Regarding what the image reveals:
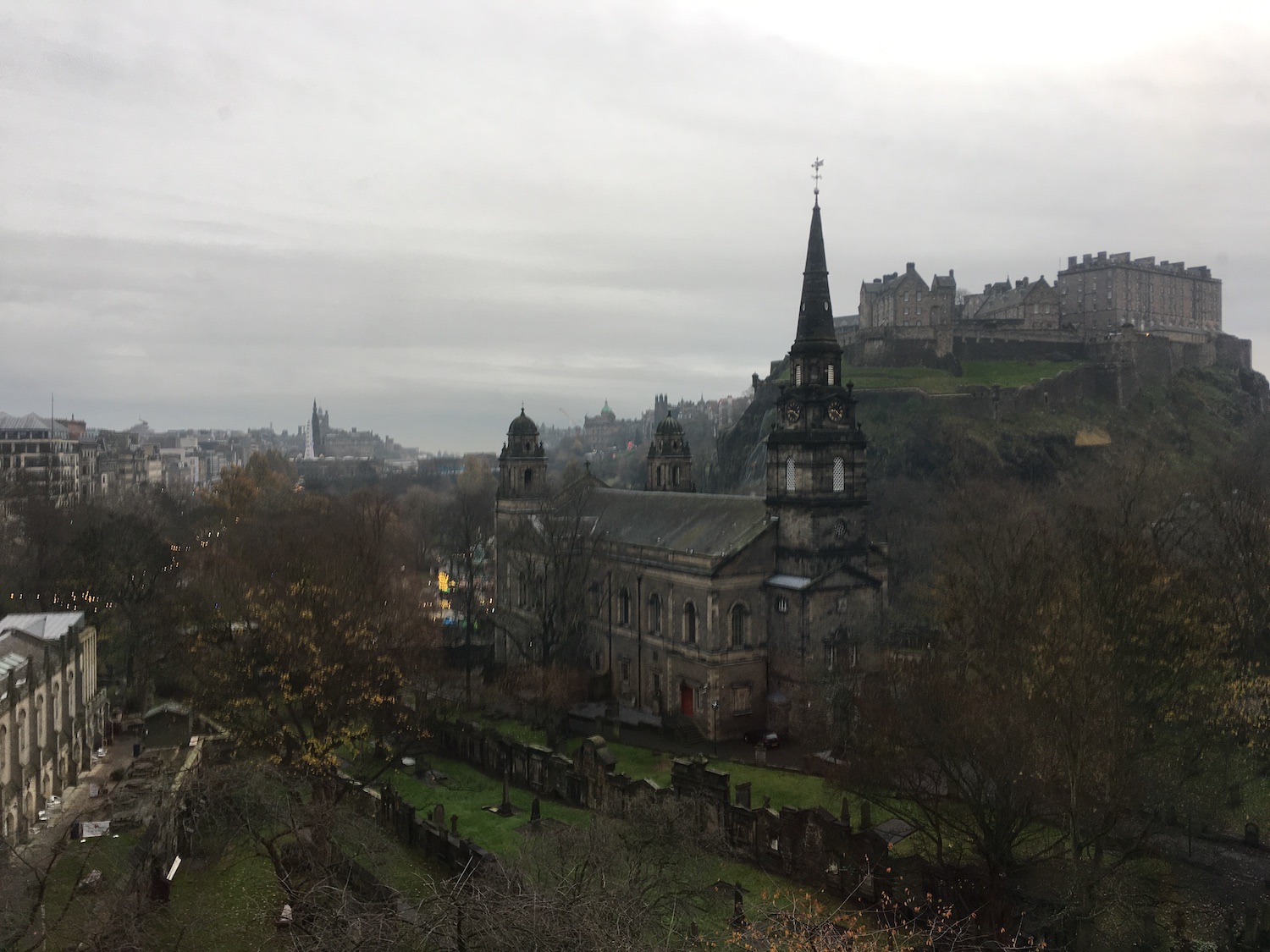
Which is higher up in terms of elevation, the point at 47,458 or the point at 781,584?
the point at 47,458

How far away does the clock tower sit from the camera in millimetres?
40469

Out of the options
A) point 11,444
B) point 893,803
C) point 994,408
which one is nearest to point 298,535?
point 893,803

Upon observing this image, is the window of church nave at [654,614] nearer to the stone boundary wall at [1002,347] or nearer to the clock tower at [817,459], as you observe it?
the clock tower at [817,459]

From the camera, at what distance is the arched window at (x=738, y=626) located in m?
41.5

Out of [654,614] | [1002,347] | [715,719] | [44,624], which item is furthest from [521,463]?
[1002,347]

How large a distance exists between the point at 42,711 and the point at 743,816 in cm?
2375

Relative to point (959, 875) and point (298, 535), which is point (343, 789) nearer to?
point (959, 875)

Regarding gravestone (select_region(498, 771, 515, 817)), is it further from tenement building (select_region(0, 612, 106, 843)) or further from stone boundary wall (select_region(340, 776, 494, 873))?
tenement building (select_region(0, 612, 106, 843))

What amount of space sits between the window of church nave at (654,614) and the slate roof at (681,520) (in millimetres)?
2615

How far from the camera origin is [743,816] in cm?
2705

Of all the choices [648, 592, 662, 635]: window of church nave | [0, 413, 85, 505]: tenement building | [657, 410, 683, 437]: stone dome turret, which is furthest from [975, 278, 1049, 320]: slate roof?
[0, 413, 85, 505]: tenement building

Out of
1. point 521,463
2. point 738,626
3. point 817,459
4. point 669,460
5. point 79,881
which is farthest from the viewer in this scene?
point 669,460

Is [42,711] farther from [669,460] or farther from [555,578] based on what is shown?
[669,460]

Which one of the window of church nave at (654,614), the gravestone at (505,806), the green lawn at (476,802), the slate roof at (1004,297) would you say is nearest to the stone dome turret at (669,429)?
the window of church nave at (654,614)
